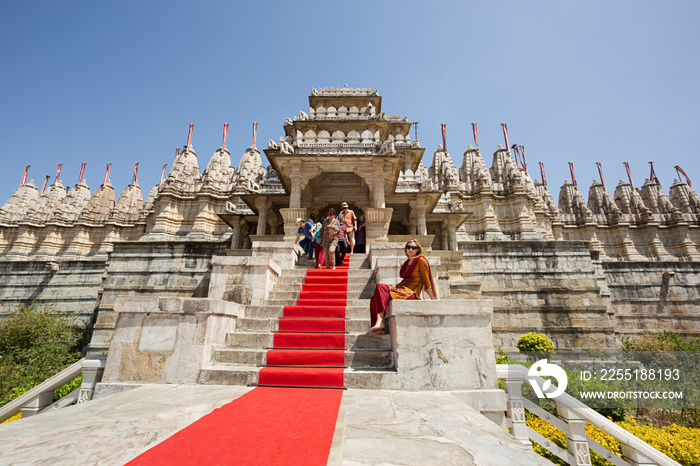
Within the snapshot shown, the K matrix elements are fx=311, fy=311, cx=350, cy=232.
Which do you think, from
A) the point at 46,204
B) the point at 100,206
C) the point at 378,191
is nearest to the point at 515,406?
the point at 378,191

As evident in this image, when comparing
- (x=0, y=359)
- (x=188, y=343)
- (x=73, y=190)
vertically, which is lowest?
(x=0, y=359)

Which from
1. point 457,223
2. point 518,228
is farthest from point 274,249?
point 518,228

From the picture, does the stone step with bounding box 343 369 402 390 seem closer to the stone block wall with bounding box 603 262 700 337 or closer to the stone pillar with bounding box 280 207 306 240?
the stone pillar with bounding box 280 207 306 240

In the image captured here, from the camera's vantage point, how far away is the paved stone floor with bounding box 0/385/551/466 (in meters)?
2.07

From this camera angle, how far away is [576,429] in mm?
3973

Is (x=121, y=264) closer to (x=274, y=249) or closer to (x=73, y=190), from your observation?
(x=274, y=249)

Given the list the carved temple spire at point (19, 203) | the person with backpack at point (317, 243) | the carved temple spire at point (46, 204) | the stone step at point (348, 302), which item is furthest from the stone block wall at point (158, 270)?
the carved temple spire at point (19, 203)

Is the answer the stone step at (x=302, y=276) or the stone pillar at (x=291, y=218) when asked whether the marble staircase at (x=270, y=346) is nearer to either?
the stone step at (x=302, y=276)

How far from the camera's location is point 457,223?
19.0m

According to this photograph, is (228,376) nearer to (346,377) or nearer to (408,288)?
(346,377)

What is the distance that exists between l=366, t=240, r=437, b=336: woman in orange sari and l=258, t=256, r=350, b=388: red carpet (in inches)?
26.9

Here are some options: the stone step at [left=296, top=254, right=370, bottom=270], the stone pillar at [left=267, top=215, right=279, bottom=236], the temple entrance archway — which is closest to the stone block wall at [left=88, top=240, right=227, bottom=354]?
the stone pillar at [left=267, top=215, right=279, bottom=236]

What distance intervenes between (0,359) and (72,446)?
14066 millimetres

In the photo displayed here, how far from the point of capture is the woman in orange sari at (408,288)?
17.4 ft
